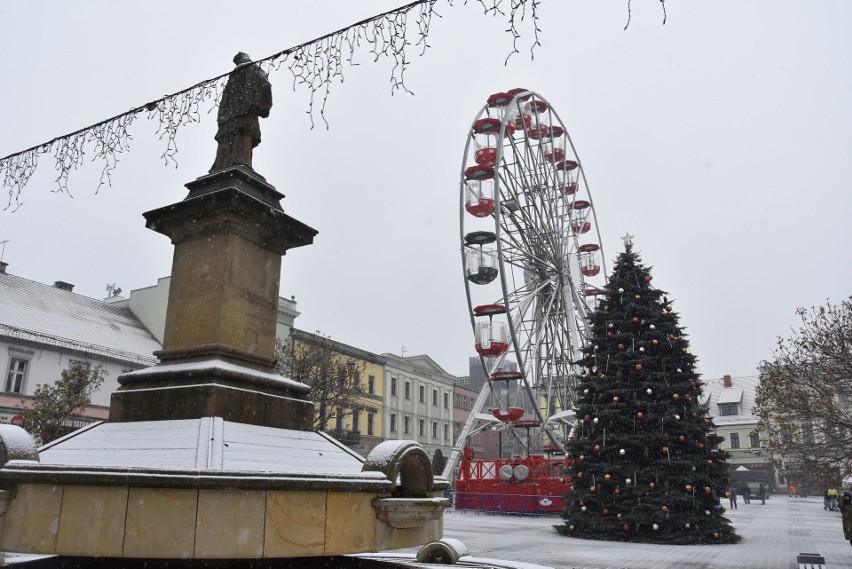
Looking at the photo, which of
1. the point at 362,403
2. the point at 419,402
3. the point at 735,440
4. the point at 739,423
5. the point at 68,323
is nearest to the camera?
the point at 68,323

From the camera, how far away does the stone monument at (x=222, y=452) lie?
13.3ft

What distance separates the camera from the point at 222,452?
4.45 meters

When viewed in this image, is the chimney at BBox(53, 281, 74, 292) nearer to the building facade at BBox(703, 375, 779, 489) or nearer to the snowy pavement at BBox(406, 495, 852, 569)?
the snowy pavement at BBox(406, 495, 852, 569)

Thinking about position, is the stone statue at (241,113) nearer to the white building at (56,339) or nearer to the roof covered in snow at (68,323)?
the white building at (56,339)

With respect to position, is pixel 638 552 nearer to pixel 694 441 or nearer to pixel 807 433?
pixel 694 441

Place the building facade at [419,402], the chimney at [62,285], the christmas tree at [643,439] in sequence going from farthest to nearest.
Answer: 1. the building facade at [419,402]
2. the chimney at [62,285]
3. the christmas tree at [643,439]

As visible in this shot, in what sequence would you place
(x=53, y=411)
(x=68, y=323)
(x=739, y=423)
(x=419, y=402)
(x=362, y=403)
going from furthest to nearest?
(x=739, y=423) < (x=419, y=402) < (x=362, y=403) < (x=68, y=323) < (x=53, y=411)

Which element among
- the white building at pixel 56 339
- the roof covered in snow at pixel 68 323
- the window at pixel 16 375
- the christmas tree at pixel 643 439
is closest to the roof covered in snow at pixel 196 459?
the christmas tree at pixel 643 439

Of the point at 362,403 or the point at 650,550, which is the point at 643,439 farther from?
the point at 362,403

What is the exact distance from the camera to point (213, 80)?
6125mm

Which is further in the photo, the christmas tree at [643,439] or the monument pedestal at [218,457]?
the christmas tree at [643,439]

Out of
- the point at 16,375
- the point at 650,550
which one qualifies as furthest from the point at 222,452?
the point at 16,375

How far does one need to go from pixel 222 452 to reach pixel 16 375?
25665 millimetres

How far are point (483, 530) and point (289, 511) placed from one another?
1393 centimetres
